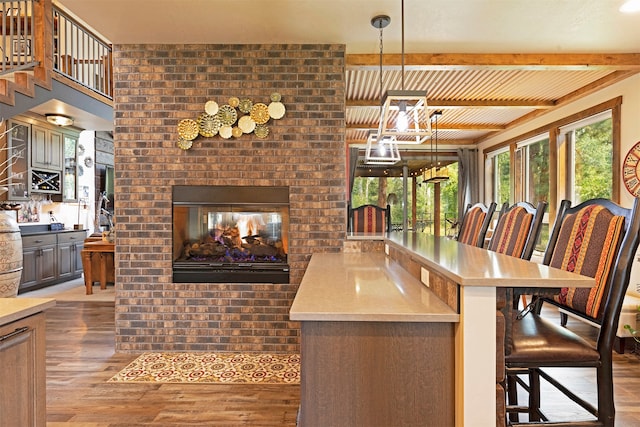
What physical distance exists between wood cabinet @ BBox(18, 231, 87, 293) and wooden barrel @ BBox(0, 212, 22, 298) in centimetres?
112

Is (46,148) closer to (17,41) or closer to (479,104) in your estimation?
(17,41)

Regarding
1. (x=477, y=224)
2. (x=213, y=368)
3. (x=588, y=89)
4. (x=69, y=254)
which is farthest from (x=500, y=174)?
(x=69, y=254)

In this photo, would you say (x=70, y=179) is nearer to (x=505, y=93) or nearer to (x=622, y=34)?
(x=505, y=93)

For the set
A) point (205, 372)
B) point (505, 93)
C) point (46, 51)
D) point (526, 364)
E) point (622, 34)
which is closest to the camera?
point (526, 364)

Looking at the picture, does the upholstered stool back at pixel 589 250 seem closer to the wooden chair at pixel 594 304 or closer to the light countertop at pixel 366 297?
the wooden chair at pixel 594 304

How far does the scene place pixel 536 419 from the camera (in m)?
2.00

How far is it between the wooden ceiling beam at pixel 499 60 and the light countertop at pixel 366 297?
2100 millimetres

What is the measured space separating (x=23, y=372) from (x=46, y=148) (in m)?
6.25

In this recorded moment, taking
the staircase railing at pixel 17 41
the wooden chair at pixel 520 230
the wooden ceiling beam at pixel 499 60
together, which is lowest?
the wooden chair at pixel 520 230

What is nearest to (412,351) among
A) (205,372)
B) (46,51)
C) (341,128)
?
(205,372)

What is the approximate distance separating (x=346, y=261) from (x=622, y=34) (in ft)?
9.63

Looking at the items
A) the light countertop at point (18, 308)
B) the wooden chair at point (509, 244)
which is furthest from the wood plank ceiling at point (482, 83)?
the light countertop at point (18, 308)

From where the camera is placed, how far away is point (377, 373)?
1394 millimetres

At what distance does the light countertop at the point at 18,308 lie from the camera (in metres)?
1.39
